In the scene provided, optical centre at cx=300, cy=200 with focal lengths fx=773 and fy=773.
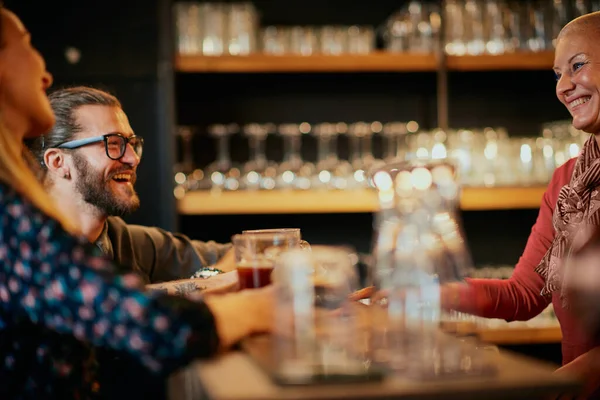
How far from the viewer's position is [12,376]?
1219mm

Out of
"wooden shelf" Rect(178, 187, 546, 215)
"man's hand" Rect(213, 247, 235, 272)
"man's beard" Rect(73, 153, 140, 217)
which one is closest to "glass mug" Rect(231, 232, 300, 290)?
"man's hand" Rect(213, 247, 235, 272)

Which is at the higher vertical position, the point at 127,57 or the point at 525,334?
the point at 127,57

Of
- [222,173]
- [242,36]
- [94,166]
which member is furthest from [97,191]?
[242,36]

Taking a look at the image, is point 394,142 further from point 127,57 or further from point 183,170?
point 127,57

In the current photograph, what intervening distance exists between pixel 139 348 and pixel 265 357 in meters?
0.18

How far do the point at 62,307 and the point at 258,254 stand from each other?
361 mm

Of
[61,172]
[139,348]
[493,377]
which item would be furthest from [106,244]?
[493,377]

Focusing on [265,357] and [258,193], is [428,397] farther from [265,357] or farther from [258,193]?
[258,193]

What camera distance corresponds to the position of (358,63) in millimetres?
3072

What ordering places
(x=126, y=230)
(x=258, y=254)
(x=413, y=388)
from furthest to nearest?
(x=126, y=230), (x=258, y=254), (x=413, y=388)

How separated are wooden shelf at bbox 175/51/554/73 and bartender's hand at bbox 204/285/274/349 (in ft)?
6.16

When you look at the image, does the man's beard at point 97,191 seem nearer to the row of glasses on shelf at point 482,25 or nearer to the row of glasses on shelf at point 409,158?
the row of glasses on shelf at point 409,158

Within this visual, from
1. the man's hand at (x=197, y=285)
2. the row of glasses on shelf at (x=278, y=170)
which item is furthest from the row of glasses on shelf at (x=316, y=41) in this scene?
the man's hand at (x=197, y=285)

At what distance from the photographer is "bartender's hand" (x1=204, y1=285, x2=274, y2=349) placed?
1133 millimetres
